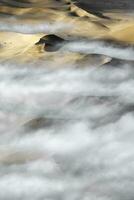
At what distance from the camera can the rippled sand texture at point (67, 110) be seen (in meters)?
7.22

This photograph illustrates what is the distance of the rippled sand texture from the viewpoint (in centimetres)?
722

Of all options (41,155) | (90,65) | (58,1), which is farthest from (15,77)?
(58,1)

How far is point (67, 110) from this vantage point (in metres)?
9.34

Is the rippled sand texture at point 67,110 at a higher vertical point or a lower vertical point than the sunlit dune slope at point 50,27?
lower

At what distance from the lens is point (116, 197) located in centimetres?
677

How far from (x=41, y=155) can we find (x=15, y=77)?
3577 mm

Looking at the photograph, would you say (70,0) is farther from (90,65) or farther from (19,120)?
(19,120)

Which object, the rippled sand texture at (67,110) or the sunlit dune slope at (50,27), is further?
the sunlit dune slope at (50,27)

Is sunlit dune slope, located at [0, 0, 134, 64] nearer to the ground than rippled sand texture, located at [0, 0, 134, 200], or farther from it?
farther from it

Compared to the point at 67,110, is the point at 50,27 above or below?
above

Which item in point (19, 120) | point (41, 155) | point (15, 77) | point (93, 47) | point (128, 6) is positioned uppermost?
point (128, 6)

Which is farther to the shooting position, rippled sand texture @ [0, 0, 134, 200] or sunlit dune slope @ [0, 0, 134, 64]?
sunlit dune slope @ [0, 0, 134, 64]

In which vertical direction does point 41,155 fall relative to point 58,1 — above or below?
below

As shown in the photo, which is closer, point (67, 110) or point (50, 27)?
point (67, 110)
